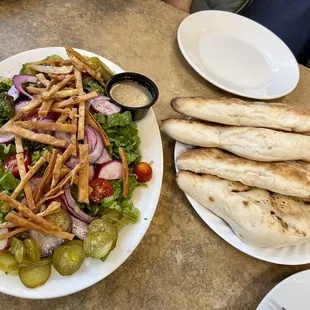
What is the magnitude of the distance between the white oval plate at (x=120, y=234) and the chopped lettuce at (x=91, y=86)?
0.17 metres

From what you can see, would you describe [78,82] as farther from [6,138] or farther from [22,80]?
[6,138]

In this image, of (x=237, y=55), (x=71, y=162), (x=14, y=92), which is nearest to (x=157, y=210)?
(x=71, y=162)

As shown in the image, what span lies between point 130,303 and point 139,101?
0.77 metres

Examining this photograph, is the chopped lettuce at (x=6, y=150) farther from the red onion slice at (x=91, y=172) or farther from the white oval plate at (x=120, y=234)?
the white oval plate at (x=120, y=234)

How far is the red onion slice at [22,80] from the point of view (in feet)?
4.47

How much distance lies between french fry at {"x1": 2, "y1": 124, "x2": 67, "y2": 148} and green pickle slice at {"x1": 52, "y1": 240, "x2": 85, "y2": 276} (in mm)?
349

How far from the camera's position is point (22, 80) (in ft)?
4.60

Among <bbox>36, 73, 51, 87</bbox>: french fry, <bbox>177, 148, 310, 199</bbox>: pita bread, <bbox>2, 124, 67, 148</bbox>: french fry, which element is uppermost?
<bbox>177, 148, 310, 199</bbox>: pita bread

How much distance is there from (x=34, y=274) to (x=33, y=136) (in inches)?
17.8

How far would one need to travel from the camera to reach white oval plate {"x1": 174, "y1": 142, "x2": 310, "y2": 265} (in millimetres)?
1229

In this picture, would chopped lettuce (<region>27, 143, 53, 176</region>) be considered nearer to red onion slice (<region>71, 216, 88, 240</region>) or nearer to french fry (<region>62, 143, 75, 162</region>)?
french fry (<region>62, 143, 75, 162</region>)

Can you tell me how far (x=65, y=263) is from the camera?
1.03 m

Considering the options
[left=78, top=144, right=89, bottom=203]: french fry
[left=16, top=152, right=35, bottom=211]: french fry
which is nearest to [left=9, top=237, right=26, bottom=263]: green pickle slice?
[left=16, top=152, right=35, bottom=211]: french fry

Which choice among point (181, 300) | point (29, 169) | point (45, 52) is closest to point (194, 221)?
point (181, 300)
